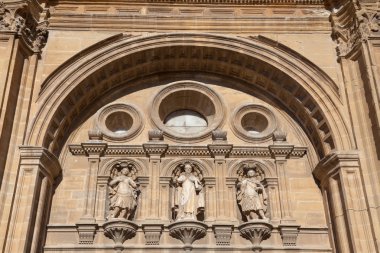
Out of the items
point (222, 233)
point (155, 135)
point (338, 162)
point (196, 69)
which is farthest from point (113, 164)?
point (338, 162)

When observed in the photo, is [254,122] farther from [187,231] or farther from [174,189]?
[187,231]

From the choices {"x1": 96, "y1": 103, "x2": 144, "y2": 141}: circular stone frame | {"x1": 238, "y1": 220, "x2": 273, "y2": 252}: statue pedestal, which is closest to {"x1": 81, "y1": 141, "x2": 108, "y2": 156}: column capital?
{"x1": 96, "y1": 103, "x2": 144, "y2": 141}: circular stone frame

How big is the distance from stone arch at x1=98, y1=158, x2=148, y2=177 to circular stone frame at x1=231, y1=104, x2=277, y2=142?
2855 millimetres

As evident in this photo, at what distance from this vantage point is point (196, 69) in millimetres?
16047

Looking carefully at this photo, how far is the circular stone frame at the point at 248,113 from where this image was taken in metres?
14.9

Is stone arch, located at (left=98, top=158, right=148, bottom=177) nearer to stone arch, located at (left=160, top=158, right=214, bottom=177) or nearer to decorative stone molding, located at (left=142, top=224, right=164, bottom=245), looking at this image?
stone arch, located at (left=160, top=158, right=214, bottom=177)

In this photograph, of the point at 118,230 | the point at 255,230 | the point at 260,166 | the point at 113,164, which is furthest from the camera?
the point at 260,166

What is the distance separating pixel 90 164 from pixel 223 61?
194 inches

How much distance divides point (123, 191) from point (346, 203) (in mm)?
5511

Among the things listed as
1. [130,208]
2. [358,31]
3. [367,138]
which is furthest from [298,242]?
[358,31]

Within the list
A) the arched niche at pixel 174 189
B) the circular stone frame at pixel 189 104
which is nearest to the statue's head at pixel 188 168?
the arched niche at pixel 174 189

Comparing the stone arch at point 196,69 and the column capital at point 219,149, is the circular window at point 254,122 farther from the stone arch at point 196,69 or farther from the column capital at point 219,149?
the column capital at point 219,149

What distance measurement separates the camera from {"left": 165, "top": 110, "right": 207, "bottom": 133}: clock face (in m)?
15.6

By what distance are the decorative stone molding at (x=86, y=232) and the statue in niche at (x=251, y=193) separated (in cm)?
384
